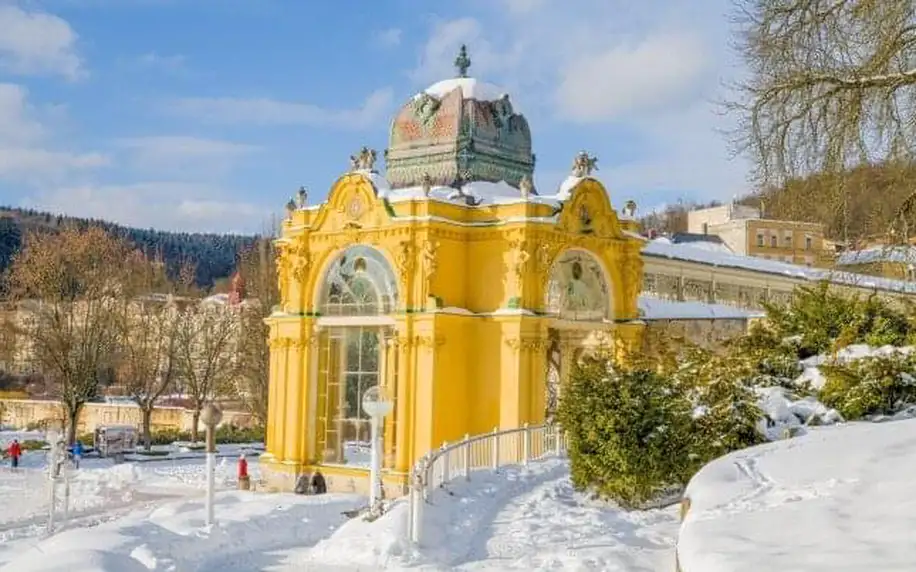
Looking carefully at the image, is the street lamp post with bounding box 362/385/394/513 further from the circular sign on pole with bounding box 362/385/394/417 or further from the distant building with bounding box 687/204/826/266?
the distant building with bounding box 687/204/826/266

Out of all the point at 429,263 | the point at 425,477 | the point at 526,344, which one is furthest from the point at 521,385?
the point at 425,477

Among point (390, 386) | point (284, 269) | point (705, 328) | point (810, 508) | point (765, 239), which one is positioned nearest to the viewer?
point (810, 508)

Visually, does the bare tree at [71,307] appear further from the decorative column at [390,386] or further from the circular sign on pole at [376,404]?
the circular sign on pole at [376,404]

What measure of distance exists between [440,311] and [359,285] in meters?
2.55

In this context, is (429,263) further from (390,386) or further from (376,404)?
(376,404)

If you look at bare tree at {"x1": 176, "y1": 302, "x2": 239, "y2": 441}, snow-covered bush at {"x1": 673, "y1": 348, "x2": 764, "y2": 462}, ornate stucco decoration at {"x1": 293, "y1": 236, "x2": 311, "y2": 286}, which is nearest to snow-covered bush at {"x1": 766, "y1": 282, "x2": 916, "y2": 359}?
snow-covered bush at {"x1": 673, "y1": 348, "x2": 764, "y2": 462}

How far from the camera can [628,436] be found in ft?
51.3

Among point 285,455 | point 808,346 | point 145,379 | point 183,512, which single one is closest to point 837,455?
point 808,346

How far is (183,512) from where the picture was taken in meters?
19.6

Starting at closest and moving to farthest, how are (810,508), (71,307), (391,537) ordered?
1. (810,508)
2. (391,537)
3. (71,307)

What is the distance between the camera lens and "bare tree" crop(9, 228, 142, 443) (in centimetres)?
4025

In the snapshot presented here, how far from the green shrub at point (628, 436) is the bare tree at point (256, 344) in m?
29.1

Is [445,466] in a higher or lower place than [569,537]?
higher

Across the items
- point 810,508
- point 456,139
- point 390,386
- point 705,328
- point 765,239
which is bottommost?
point 810,508
